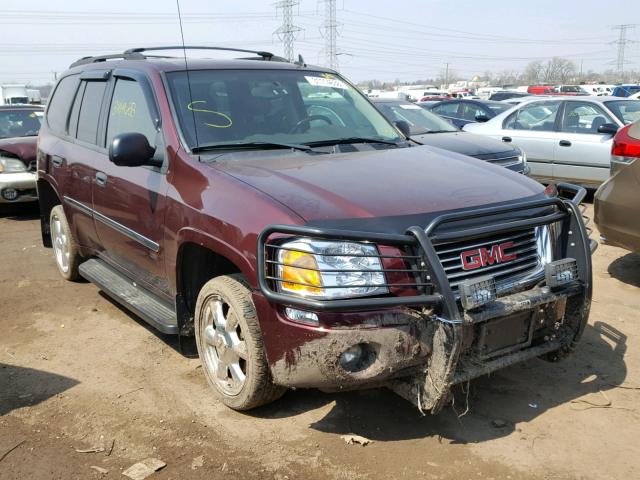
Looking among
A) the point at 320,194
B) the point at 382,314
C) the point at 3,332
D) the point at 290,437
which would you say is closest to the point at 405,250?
the point at 382,314

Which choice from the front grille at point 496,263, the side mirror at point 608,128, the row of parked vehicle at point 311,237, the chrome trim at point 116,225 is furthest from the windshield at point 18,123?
the front grille at point 496,263

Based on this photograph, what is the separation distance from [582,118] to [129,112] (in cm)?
712

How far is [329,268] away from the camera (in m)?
2.86

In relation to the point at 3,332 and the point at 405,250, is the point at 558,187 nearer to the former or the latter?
the point at 405,250

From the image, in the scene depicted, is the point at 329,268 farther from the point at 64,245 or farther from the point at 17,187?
the point at 17,187

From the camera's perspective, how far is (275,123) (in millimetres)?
4195

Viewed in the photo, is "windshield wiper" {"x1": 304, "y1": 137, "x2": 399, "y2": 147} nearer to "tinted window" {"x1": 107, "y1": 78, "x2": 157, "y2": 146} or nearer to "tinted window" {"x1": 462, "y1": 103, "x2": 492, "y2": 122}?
"tinted window" {"x1": 107, "y1": 78, "x2": 157, "y2": 146}

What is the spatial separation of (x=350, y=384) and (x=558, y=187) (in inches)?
76.1

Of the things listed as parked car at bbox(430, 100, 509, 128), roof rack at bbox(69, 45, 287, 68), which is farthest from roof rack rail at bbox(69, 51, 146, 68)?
parked car at bbox(430, 100, 509, 128)

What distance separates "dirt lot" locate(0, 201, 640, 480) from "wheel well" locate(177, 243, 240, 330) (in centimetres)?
53

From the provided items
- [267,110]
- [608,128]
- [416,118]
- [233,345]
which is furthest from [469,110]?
[233,345]

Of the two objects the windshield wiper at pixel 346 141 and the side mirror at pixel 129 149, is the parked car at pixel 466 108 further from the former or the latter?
the side mirror at pixel 129 149

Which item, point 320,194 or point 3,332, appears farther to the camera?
point 3,332

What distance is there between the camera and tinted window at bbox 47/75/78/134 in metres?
5.50
